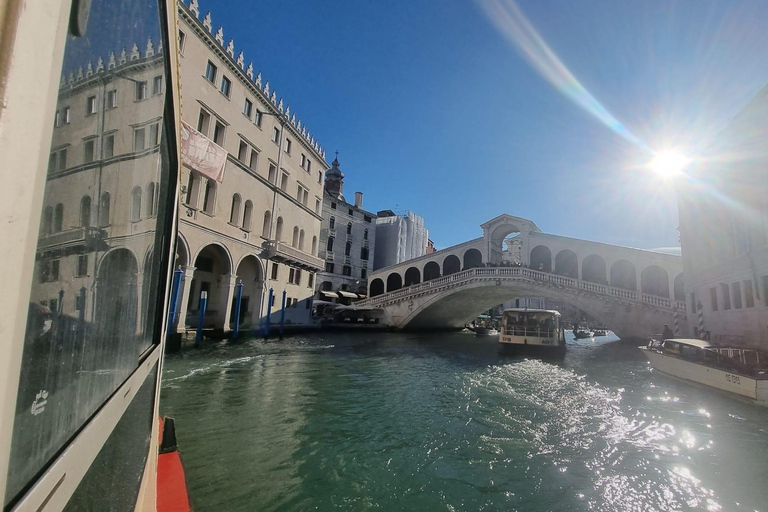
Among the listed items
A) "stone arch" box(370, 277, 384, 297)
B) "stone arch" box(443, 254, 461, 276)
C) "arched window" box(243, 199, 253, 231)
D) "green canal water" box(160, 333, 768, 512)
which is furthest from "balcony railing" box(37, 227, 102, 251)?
"stone arch" box(370, 277, 384, 297)

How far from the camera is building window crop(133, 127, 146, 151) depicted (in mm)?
1095

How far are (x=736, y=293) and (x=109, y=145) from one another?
46.8 ft

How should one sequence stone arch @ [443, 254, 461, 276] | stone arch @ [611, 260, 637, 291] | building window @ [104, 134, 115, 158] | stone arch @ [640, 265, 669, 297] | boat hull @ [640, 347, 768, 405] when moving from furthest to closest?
stone arch @ [443, 254, 461, 276] → stone arch @ [611, 260, 637, 291] → stone arch @ [640, 265, 669, 297] → boat hull @ [640, 347, 768, 405] → building window @ [104, 134, 115, 158]

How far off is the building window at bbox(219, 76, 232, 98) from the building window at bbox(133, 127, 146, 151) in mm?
18404

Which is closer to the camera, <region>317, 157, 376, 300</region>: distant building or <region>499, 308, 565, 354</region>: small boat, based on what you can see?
<region>499, 308, 565, 354</region>: small boat

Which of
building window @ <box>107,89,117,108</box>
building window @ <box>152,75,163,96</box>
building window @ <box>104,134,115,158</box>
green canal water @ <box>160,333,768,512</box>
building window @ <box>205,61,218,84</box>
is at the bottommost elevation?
green canal water @ <box>160,333,768,512</box>

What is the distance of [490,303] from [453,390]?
20.4m

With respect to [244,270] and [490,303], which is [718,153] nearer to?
[490,303]

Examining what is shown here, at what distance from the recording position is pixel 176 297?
12.8 m

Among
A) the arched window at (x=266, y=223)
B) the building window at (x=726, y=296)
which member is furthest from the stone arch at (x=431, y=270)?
the building window at (x=726, y=296)

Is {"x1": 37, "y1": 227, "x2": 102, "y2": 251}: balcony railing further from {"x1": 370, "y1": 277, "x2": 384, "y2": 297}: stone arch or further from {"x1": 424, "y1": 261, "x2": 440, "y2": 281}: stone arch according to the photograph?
{"x1": 370, "y1": 277, "x2": 384, "y2": 297}: stone arch

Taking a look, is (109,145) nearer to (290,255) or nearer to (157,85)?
(157,85)

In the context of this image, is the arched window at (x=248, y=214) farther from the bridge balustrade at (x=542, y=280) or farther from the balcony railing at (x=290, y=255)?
the bridge balustrade at (x=542, y=280)

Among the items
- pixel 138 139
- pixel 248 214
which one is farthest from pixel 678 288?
pixel 138 139
